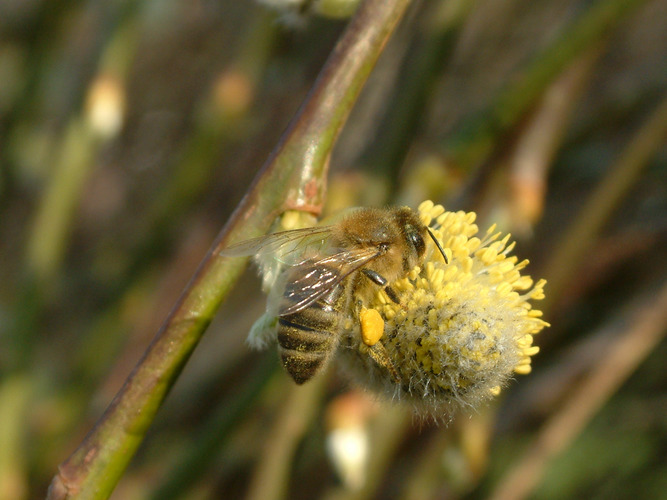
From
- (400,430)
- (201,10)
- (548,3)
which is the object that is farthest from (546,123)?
Answer: (201,10)

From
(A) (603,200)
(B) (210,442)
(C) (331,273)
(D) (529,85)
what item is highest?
(C) (331,273)

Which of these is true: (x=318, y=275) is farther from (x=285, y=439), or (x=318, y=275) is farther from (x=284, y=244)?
(x=285, y=439)

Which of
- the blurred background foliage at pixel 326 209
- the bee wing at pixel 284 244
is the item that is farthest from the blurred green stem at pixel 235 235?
the blurred background foliage at pixel 326 209

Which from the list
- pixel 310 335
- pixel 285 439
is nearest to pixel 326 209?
pixel 285 439

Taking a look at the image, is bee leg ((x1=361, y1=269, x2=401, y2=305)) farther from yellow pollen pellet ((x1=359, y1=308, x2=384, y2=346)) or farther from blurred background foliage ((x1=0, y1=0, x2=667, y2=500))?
blurred background foliage ((x1=0, y1=0, x2=667, y2=500))

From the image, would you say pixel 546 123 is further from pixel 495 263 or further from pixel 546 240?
pixel 546 240

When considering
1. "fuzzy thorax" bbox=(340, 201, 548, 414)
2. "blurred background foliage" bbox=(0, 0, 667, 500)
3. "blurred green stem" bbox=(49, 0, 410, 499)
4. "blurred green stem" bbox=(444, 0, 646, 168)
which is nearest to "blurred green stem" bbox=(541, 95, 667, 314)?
"blurred background foliage" bbox=(0, 0, 667, 500)
